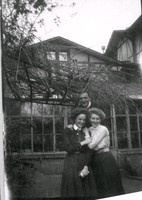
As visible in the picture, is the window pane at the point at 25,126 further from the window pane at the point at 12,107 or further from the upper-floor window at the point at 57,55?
the upper-floor window at the point at 57,55

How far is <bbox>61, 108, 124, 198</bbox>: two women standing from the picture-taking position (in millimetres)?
1178

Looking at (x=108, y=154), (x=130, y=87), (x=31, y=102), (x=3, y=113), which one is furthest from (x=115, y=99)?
(x=3, y=113)

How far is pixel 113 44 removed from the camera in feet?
4.33

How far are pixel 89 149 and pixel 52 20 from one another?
55 cm

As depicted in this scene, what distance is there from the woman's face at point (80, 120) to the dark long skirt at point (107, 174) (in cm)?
14

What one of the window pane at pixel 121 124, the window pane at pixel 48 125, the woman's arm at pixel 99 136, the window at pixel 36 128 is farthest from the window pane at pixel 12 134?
the window pane at pixel 121 124

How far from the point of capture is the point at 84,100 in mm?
1207

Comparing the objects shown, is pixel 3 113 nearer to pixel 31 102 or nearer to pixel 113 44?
pixel 31 102

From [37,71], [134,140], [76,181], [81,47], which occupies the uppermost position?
[81,47]

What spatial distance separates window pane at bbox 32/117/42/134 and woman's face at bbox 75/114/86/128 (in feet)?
0.52

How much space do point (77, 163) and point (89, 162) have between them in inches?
2.0

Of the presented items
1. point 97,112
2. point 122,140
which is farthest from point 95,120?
point 122,140

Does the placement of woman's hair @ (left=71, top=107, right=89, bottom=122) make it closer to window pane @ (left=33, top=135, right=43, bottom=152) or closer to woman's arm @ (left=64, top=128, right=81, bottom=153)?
woman's arm @ (left=64, top=128, right=81, bottom=153)

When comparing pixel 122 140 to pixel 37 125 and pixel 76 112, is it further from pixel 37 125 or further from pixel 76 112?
pixel 37 125
